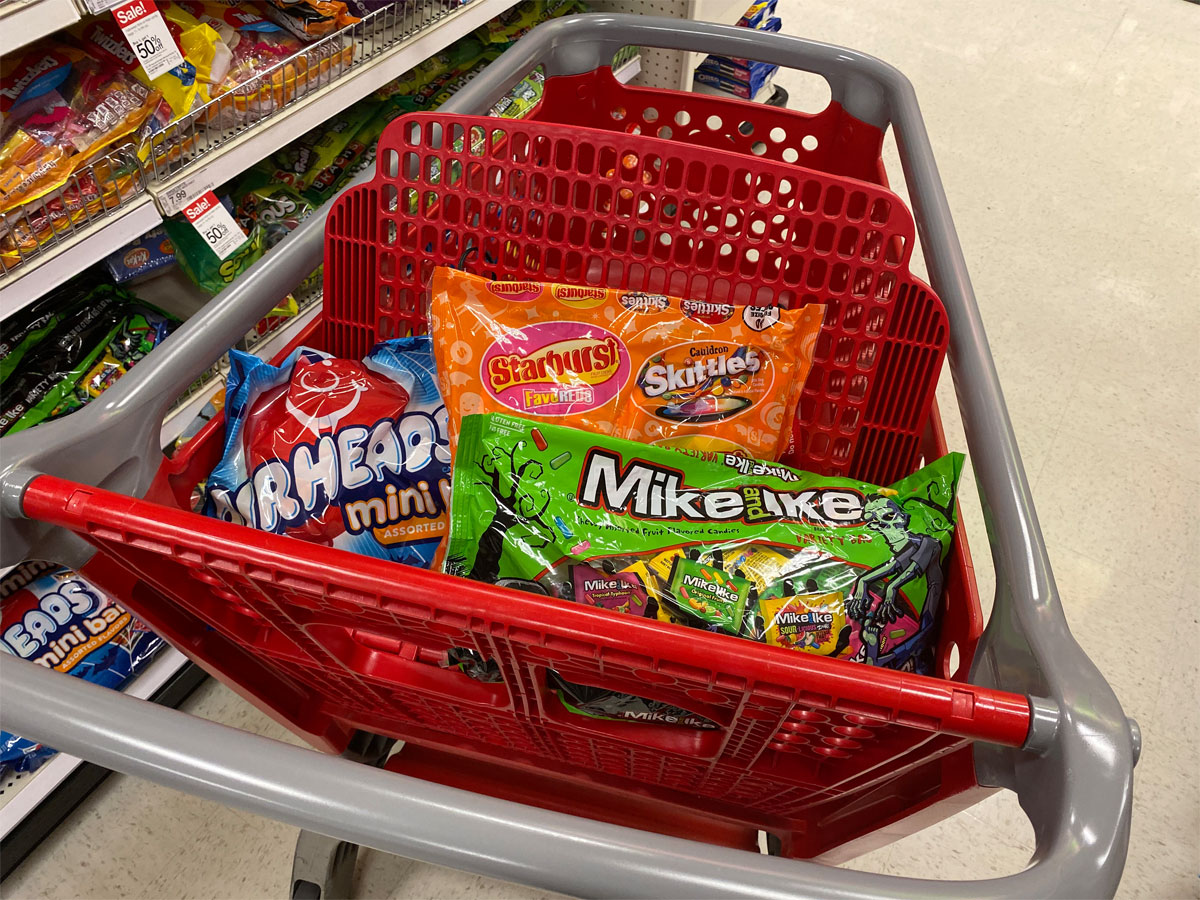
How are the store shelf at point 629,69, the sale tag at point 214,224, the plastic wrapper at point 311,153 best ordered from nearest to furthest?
the sale tag at point 214,224, the plastic wrapper at point 311,153, the store shelf at point 629,69

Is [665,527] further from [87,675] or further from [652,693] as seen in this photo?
[87,675]

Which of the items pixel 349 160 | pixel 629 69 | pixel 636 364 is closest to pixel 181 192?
pixel 349 160

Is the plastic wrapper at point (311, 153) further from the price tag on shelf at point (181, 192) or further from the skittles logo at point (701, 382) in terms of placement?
the skittles logo at point (701, 382)

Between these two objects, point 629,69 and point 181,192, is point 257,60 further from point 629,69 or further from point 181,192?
point 629,69

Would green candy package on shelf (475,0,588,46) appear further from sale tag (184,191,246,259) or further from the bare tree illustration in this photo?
the bare tree illustration

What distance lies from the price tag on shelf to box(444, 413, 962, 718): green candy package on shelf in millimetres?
838

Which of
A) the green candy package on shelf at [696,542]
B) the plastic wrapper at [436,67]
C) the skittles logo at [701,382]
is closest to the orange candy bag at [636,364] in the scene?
the skittles logo at [701,382]

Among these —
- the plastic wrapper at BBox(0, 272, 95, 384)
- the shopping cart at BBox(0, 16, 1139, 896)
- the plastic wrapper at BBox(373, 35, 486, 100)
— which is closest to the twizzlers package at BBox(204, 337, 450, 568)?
the shopping cart at BBox(0, 16, 1139, 896)

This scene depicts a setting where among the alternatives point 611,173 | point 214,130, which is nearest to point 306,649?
point 611,173

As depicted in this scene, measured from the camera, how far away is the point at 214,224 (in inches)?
56.5

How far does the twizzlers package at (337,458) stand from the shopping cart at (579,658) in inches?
2.4

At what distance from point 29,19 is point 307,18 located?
0.63 meters

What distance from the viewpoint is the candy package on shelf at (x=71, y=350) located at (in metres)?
1.40

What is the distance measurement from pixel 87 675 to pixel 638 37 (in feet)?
4.46
